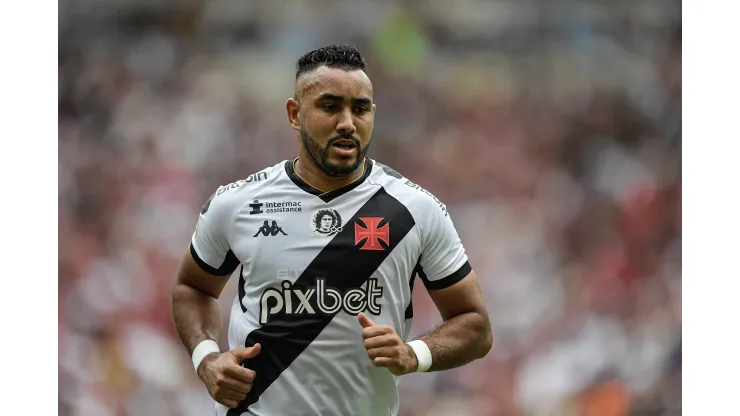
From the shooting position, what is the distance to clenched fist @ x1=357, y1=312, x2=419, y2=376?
110 inches

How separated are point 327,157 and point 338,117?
0.16 metres

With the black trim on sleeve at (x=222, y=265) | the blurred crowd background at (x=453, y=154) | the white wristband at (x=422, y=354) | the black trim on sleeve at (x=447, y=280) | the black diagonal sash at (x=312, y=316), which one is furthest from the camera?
the blurred crowd background at (x=453, y=154)

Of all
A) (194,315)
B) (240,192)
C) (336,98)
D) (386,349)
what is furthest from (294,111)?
(386,349)

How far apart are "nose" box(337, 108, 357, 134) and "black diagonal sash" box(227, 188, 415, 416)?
355mm

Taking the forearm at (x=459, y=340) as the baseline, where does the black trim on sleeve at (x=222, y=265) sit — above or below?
above

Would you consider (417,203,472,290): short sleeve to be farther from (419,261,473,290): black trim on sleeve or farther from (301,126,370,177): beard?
(301,126,370,177): beard

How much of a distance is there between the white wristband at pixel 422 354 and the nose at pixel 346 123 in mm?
847

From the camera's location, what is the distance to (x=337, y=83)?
10.1 ft

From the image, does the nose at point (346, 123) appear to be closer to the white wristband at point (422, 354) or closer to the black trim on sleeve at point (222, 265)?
the black trim on sleeve at point (222, 265)

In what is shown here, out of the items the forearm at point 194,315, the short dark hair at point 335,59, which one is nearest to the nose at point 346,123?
the short dark hair at point 335,59

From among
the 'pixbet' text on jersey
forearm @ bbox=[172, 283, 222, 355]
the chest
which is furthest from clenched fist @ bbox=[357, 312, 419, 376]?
forearm @ bbox=[172, 283, 222, 355]

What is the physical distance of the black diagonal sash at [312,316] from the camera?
9.96 ft

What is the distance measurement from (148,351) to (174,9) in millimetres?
2656

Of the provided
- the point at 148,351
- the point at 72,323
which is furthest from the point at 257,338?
the point at 72,323
